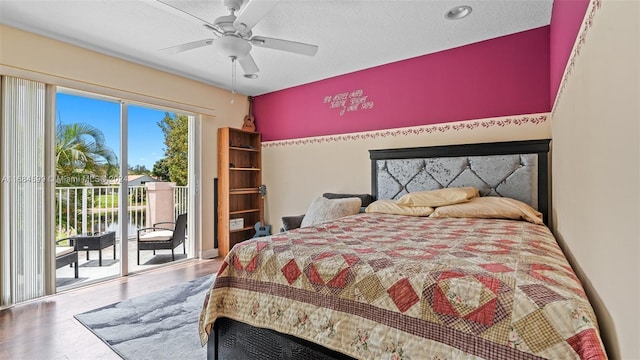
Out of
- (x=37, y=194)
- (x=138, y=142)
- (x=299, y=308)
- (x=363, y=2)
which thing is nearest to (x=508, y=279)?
(x=299, y=308)

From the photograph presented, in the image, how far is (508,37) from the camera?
297cm

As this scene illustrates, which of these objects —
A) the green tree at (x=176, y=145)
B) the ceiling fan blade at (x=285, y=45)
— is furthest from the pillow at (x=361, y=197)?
the green tree at (x=176, y=145)

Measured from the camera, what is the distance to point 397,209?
297 cm

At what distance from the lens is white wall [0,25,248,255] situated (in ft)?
8.91

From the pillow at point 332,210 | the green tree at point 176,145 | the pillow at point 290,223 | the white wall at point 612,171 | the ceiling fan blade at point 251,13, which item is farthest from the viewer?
the green tree at point 176,145

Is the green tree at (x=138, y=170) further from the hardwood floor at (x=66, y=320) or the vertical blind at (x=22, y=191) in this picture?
the hardwood floor at (x=66, y=320)

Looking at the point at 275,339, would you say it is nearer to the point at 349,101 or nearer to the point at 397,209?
the point at 397,209

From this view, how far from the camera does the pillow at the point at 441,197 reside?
2707 millimetres

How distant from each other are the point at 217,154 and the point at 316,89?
1.77 metres

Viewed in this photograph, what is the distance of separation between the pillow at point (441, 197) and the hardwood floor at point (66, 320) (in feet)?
8.34

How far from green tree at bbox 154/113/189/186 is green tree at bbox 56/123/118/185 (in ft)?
2.40

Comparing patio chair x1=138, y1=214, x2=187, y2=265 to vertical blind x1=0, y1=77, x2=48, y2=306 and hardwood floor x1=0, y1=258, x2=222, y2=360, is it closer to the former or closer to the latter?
hardwood floor x1=0, y1=258, x2=222, y2=360

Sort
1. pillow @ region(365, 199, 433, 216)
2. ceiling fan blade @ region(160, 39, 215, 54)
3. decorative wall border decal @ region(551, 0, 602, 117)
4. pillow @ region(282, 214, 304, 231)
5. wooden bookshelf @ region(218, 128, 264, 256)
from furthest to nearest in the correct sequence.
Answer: wooden bookshelf @ region(218, 128, 264, 256), pillow @ region(282, 214, 304, 231), pillow @ region(365, 199, 433, 216), ceiling fan blade @ region(160, 39, 215, 54), decorative wall border decal @ region(551, 0, 602, 117)

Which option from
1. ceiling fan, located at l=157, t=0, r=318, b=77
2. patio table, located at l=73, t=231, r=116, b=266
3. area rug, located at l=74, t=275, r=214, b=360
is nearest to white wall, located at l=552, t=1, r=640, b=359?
ceiling fan, located at l=157, t=0, r=318, b=77
